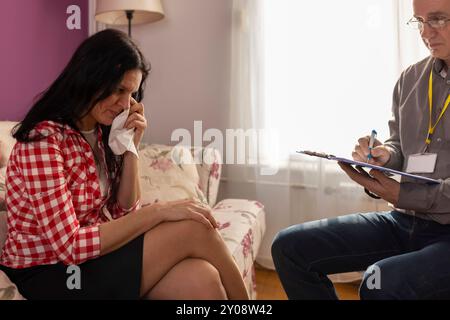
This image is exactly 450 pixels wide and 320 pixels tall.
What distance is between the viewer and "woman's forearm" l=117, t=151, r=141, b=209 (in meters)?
1.36

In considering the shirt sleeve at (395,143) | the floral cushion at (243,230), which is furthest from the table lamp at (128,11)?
the shirt sleeve at (395,143)

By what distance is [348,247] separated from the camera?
1303mm

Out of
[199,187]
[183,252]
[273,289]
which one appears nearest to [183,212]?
[183,252]

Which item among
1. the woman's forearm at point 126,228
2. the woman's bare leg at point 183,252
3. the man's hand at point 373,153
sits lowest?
the woman's bare leg at point 183,252

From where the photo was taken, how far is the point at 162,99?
2.75 meters

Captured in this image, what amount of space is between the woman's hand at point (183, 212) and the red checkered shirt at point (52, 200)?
16 cm

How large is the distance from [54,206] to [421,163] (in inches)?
38.5

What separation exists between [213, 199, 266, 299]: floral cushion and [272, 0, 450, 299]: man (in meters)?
0.24

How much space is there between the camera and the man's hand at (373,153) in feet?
4.47

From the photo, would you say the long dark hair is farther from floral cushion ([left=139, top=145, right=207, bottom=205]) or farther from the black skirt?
floral cushion ([left=139, top=145, right=207, bottom=205])

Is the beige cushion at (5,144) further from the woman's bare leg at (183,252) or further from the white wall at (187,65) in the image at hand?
the white wall at (187,65)

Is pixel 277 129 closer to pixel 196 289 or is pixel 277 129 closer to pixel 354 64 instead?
pixel 354 64
